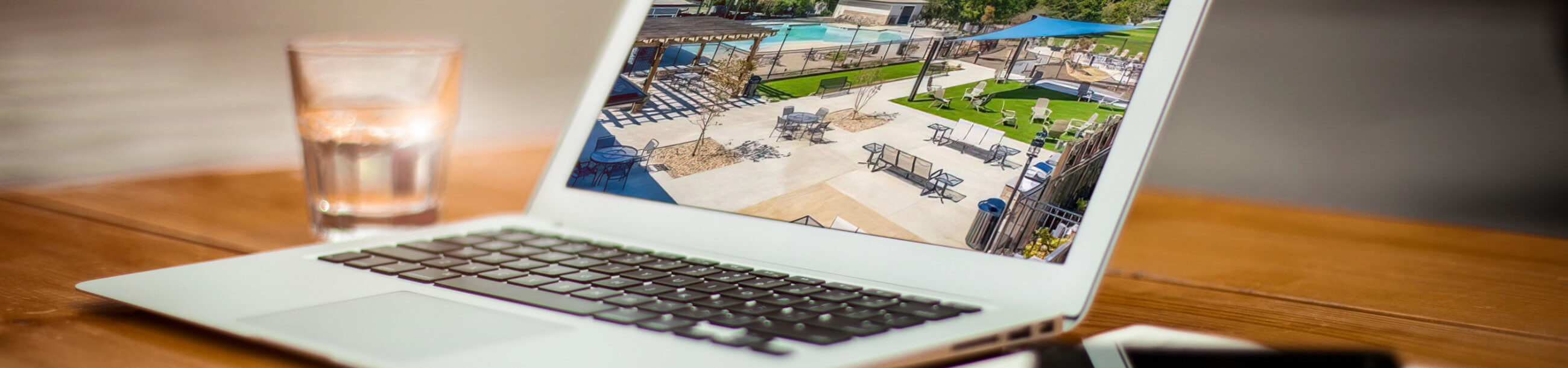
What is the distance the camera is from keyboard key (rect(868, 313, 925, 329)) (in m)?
0.34

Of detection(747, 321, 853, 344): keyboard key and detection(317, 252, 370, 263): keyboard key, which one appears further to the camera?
→ detection(317, 252, 370, 263): keyboard key

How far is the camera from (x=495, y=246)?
20.0 inches

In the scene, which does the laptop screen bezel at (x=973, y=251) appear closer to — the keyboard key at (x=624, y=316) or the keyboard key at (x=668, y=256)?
the keyboard key at (x=668, y=256)

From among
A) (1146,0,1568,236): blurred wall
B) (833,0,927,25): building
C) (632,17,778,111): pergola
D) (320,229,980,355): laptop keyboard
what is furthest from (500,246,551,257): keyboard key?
(1146,0,1568,236): blurred wall

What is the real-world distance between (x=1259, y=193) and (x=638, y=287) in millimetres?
1523

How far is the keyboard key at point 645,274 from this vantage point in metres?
0.43

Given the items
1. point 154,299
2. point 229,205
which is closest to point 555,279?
point 154,299

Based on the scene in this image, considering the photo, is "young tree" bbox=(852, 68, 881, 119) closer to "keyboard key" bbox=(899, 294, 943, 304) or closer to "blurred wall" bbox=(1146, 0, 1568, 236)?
"keyboard key" bbox=(899, 294, 943, 304)

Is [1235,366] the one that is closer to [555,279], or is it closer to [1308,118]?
[555,279]

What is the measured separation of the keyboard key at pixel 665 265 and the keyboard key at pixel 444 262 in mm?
93

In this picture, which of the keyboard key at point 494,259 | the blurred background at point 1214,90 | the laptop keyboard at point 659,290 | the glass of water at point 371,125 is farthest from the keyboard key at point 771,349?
the blurred background at point 1214,90

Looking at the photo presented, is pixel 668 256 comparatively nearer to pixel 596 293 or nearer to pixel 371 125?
pixel 596 293

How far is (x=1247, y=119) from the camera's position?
5.39 feet

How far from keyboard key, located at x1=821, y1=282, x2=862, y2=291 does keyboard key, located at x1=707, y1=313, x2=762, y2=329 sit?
0.23 ft
